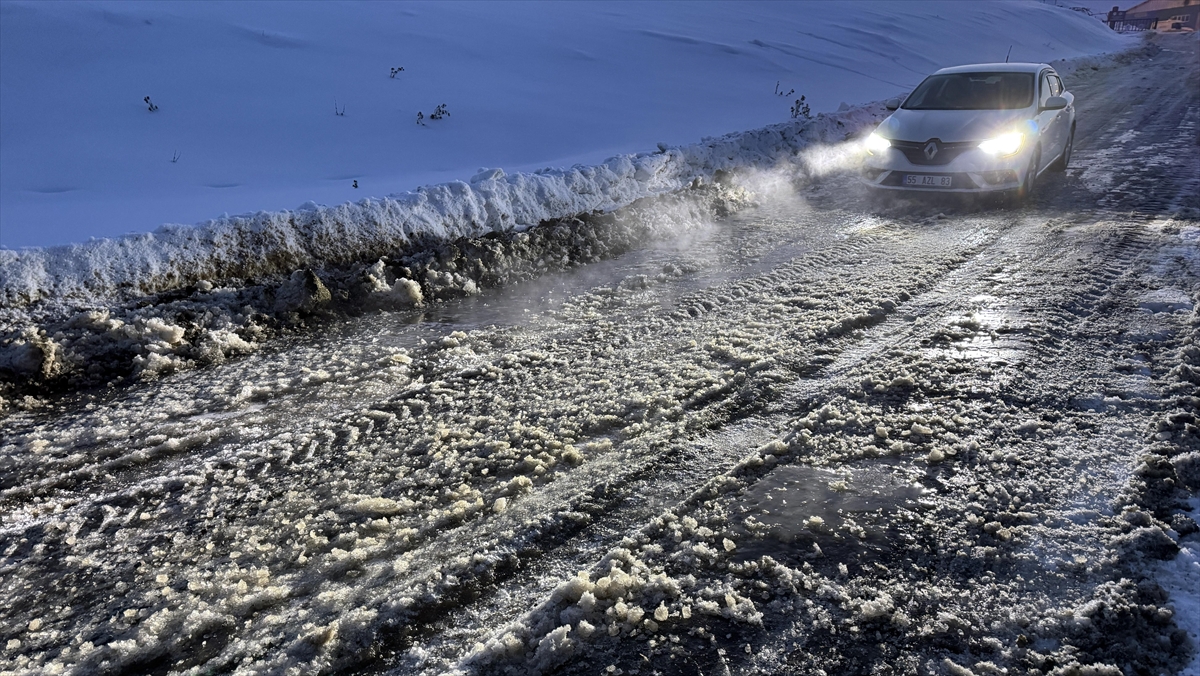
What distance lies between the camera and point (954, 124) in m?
7.68

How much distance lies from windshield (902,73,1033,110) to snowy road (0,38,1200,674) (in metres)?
3.86

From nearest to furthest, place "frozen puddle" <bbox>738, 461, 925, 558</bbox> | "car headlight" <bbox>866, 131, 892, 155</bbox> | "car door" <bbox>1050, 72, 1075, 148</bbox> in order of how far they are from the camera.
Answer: "frozen puddle" <bbox>738, 461, 925, 558</bbox>, "car headlight" <bbox>866, 131, 892, 155</bbox>, "car door" <bbox>1050, 72, 1075, 148</bbox>

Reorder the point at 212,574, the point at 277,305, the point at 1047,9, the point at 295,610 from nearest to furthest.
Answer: the point at 295,610 < the point at 212,574 < the point at 277,305 < the point at 1047,9

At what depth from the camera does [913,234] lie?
6.56 m

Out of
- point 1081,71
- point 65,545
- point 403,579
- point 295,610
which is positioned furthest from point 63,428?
point 1081,71

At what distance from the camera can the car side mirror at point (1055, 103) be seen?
800cm

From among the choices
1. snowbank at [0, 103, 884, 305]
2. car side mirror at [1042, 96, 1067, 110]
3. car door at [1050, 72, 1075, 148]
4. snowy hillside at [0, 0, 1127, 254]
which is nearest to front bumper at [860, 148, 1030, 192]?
car side mirror at [1042, 96, 1067, 110]

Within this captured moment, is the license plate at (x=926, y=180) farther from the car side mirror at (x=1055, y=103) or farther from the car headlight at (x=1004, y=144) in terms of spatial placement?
the car side mirror at (x=1055, y=103)

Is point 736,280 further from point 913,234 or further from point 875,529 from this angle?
point 875,529

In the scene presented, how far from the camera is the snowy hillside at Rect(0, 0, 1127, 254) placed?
657 cm

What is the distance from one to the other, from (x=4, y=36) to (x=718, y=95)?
11.0m

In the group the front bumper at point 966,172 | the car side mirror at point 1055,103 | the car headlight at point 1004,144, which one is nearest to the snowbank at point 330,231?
the front bumper at point 966,172

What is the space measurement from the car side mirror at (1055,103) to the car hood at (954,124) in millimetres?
404

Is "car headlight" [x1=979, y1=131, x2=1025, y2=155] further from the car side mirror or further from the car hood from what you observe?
the car side mirror
